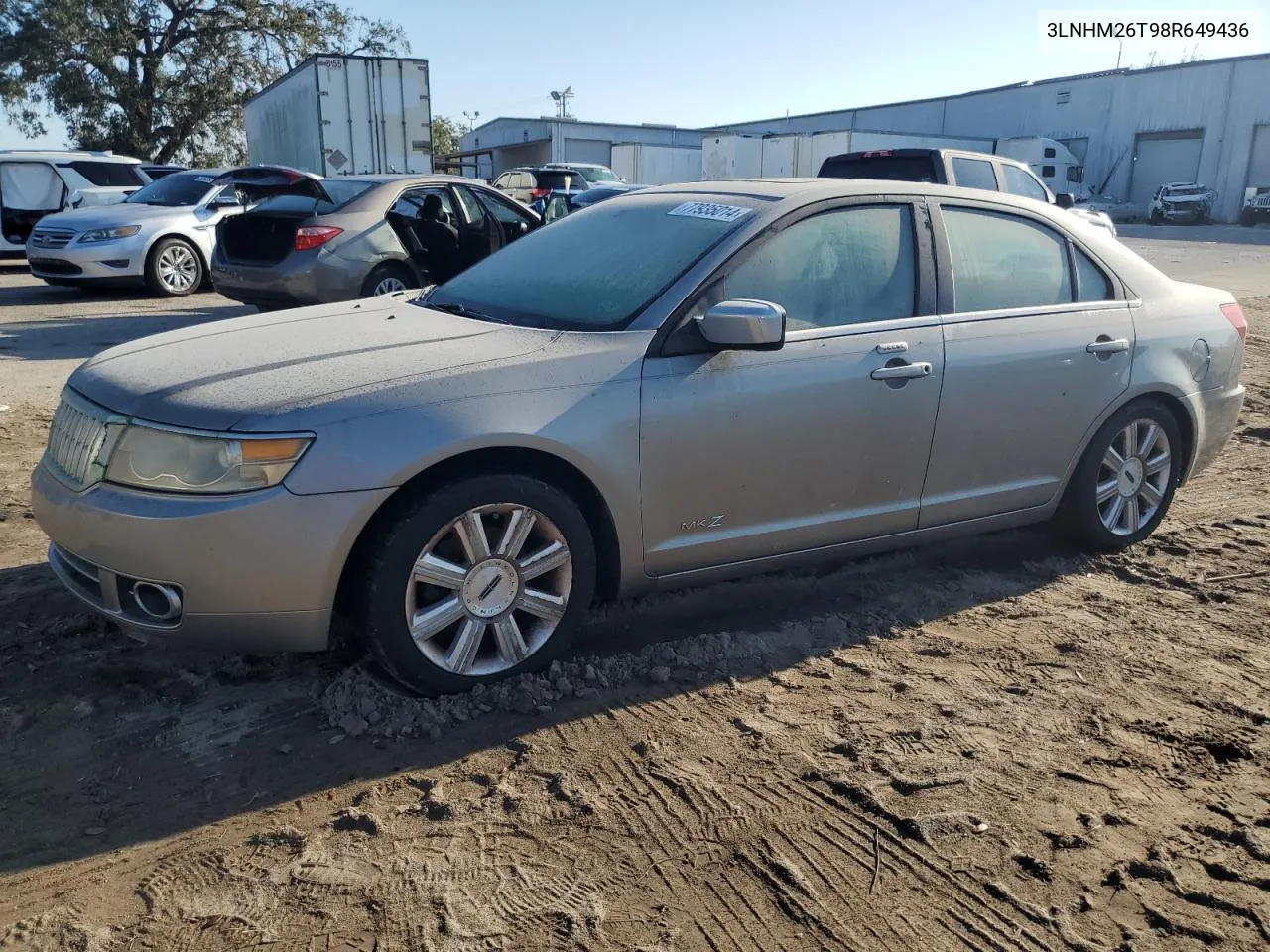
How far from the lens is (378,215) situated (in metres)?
9.73

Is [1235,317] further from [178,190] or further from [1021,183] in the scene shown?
[178,190]

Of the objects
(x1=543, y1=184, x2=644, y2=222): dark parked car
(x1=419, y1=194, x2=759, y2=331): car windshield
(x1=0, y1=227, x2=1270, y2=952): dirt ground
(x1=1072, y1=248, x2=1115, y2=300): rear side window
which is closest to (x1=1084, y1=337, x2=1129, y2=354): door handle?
(x1=1072, y1=248, x2=1115, y2=300): rear side window

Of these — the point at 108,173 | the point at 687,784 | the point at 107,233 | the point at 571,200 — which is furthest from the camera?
the point at 571,200

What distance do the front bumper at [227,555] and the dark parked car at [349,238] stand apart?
657 centimetres

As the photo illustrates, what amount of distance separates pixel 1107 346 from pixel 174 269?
11.4 metres

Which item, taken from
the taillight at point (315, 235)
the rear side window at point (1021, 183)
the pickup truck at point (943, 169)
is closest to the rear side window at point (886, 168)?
the pickup truck at point (943, 169)

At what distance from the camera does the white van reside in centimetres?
1500

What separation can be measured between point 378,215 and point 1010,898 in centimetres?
868

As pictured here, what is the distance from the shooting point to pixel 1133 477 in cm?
478

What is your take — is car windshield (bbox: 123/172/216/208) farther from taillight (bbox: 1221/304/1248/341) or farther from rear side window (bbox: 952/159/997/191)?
taillight (bbox: 1221/304/1248/341)

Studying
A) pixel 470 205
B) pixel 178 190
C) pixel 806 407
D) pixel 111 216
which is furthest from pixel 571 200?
pixel 806 407

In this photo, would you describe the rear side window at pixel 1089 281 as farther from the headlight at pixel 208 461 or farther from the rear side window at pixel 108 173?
the rear side window at pixel 108 173

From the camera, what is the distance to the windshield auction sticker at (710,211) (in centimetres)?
389

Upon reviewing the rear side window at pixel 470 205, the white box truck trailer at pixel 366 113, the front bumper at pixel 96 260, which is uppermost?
the white box truck trailer at pixel 366 113
